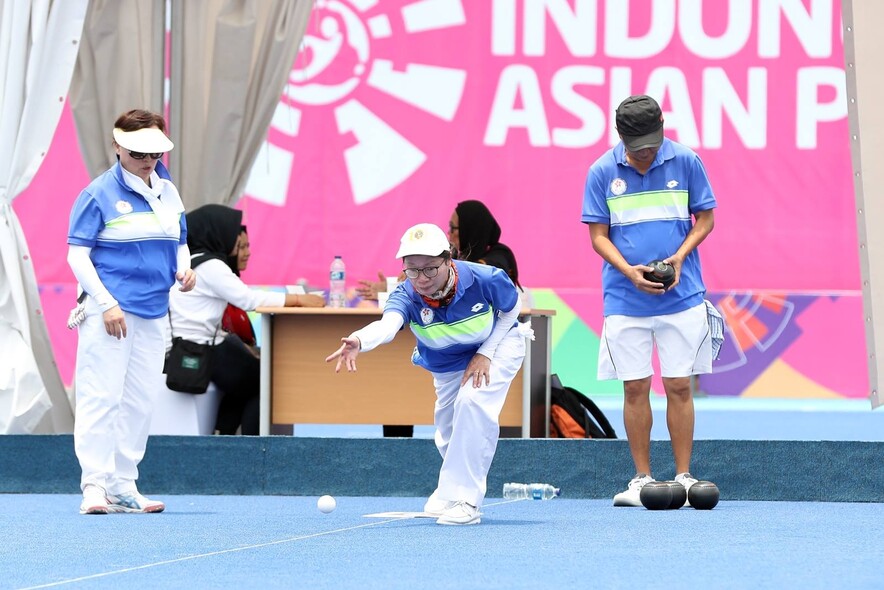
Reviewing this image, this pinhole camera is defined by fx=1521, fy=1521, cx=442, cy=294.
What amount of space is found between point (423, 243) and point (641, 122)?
1.27m

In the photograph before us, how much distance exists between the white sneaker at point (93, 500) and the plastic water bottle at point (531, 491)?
196 centimetres

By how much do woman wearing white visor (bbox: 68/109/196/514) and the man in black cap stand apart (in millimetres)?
1700

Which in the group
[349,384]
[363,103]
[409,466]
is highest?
[363,103]

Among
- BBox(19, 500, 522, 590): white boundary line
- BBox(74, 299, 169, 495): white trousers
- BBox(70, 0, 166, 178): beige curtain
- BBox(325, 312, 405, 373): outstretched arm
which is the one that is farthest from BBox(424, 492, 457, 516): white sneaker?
BBox(70, 0, 166, 178): beige curtain

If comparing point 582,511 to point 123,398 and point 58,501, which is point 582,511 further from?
point 58,501

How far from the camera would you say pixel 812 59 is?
939cm

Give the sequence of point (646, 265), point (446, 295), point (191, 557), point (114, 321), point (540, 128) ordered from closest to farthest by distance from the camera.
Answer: point (191, 557) → point (446, 295) → point (114, 321) → point (646, 265) → point (540, 128)

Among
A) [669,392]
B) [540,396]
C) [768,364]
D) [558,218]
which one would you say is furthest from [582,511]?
[768,364]

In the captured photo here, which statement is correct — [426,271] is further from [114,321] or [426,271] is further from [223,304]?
[223,304]

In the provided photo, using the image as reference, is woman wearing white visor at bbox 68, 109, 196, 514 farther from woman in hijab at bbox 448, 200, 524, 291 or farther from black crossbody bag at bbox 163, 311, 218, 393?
woman in hijab at bbox 448, 200, 524, 291

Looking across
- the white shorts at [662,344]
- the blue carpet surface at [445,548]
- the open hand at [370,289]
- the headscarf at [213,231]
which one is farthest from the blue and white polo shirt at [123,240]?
the open hand at [370,289]

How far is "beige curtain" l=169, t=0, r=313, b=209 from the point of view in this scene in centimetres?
798

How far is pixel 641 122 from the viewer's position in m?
5.99

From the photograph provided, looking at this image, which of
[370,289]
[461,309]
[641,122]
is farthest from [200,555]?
[370,289]
